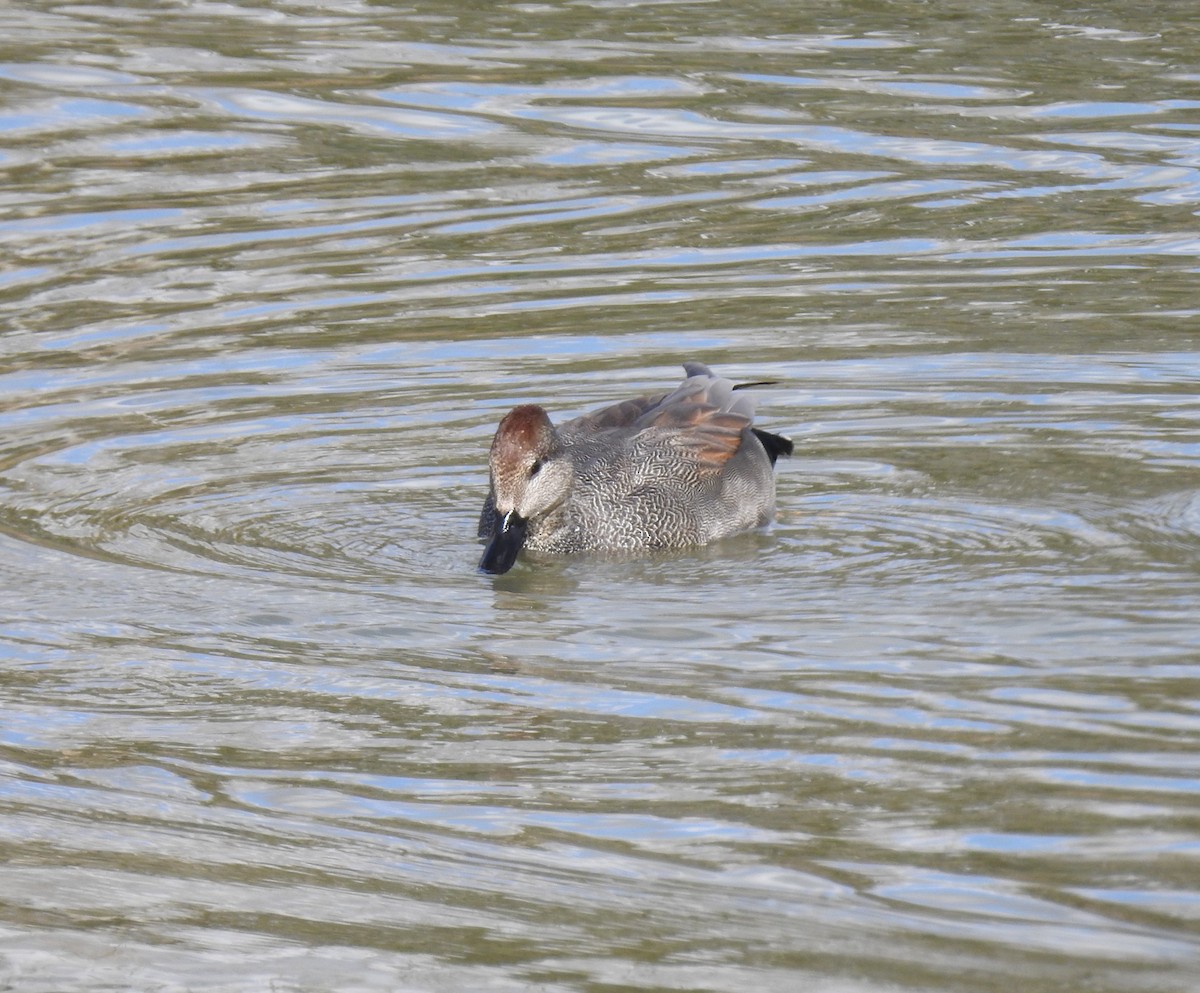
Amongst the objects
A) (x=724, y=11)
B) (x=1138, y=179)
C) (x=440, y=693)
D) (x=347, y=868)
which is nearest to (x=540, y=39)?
(x=724, y=11)

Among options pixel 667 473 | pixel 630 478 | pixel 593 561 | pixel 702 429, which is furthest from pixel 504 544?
pixel 702 429

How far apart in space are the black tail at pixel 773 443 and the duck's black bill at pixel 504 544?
138 cm

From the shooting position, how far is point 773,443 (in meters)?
10.2

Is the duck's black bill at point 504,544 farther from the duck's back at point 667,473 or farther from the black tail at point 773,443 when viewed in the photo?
the black tail at point 773,443

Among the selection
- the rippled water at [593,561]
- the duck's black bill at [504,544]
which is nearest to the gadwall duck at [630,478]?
the duck's black bill at [504,544]

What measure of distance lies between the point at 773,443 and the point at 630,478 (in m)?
0.84

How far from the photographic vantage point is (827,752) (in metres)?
6.74

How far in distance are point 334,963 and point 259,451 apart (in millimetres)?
5314

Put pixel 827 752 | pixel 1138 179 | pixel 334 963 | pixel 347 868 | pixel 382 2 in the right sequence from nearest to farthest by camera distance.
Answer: pixel 334 963
pixel 347 868
pixel 827 752
pixel 1138 179
pixel 382 2

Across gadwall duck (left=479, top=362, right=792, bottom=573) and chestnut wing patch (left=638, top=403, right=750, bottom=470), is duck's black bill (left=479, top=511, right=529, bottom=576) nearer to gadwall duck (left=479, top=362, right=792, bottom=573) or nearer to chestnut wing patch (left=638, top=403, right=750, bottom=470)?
gadwall duck (left=479, top=362, right=792, bottom=573)

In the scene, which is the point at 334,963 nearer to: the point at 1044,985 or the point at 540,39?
the point at 1044,985

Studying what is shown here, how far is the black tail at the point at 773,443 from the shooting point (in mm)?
10148

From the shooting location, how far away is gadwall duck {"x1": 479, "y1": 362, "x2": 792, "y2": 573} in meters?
9.20

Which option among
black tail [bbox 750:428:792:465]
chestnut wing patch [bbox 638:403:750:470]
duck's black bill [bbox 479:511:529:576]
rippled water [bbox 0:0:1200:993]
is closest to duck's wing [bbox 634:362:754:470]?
chestnut wing patch [bbox 638:403:750:470]
